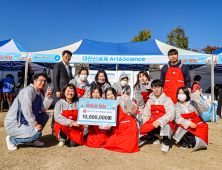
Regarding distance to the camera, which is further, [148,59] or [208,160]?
[148,59]

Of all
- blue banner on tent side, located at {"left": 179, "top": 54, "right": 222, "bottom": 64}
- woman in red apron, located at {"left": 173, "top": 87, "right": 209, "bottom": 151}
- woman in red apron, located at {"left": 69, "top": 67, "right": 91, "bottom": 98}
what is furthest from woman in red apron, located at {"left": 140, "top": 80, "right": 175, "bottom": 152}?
blue banner on tent side, located at {"left": 179, "top": 54, "right": 222, "bottom": 64}

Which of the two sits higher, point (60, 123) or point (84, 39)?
point (84, 39)

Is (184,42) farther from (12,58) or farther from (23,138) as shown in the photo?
(23,138)

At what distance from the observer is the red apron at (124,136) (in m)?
2.54

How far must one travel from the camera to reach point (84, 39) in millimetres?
7965

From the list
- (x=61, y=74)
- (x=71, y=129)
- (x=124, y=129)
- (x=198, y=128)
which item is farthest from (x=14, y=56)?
(x=198, y=128)

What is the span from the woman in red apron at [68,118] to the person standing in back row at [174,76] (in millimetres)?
1939

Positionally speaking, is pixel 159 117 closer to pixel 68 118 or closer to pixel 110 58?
pixel 68 118

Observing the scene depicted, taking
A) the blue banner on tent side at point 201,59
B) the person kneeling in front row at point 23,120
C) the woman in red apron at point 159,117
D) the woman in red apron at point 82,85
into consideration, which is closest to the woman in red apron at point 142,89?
the woman in red apron at point 159,117

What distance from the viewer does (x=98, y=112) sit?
2.63m

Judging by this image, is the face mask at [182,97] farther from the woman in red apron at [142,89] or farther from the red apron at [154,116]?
the woman in red apron at [142,89]

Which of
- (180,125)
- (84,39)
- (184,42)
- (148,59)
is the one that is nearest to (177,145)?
(180,125)

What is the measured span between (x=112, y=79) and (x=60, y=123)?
4.60 meters

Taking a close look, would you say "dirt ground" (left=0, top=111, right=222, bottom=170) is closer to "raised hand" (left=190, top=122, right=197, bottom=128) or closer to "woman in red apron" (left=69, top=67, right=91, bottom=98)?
"raised hand" (left=190, top=122, right=197, bottom=128)
